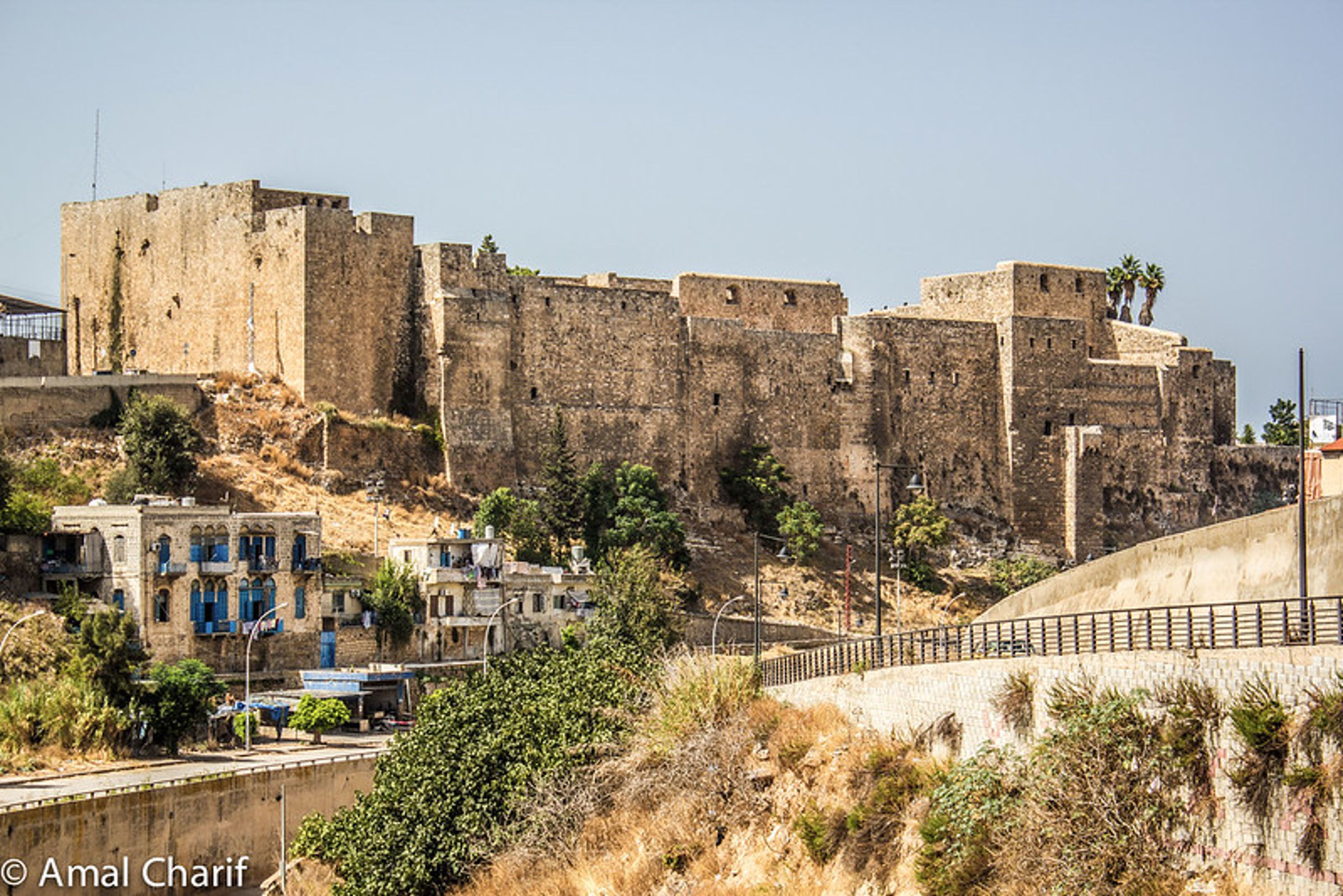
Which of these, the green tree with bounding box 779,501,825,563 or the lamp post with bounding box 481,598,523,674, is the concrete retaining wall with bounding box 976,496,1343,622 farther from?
the green tree with bounding box 779,501,825,563

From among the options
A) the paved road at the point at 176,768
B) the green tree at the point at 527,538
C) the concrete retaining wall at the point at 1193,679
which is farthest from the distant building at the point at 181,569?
the concrete retaining wall at the point at 1193,679

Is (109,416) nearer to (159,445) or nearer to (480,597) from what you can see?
(159,445)

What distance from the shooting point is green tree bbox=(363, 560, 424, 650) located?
47.2 meters

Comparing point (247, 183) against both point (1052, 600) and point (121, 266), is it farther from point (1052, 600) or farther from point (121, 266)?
point (1052, 600)

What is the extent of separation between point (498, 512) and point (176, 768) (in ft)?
53.7

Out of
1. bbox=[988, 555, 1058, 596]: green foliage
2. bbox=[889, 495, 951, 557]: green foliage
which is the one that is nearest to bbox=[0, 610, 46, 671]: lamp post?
bbox=[889, 495, 951, 557]: green foliage

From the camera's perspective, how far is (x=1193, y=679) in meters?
20.5

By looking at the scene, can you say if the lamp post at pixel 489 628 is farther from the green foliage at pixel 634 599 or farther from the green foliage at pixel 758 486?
the green foliage at pixel 758 486

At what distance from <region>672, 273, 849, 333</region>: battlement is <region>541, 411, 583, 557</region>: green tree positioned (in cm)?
725

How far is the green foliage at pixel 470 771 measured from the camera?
30828 mm

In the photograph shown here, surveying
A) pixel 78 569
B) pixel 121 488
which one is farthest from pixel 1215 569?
pixel 121 488

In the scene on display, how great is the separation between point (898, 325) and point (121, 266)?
21708 millimetres

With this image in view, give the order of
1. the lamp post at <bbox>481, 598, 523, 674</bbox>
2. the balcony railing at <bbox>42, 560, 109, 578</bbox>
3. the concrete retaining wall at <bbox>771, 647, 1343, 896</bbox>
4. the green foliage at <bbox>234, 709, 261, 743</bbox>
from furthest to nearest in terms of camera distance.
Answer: the balcony railing at <bbox>42, 560, 109, 578</bbox>
the lamp post at <bbox>481, 598, 523, 674</bbox>
the green foliage at <bbox>234, 709, 261, 743</bbox>
the concrete retaining wall at <bbox>771, 647, 1343, 896</bbox>

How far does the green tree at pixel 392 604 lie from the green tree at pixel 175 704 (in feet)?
23.1
